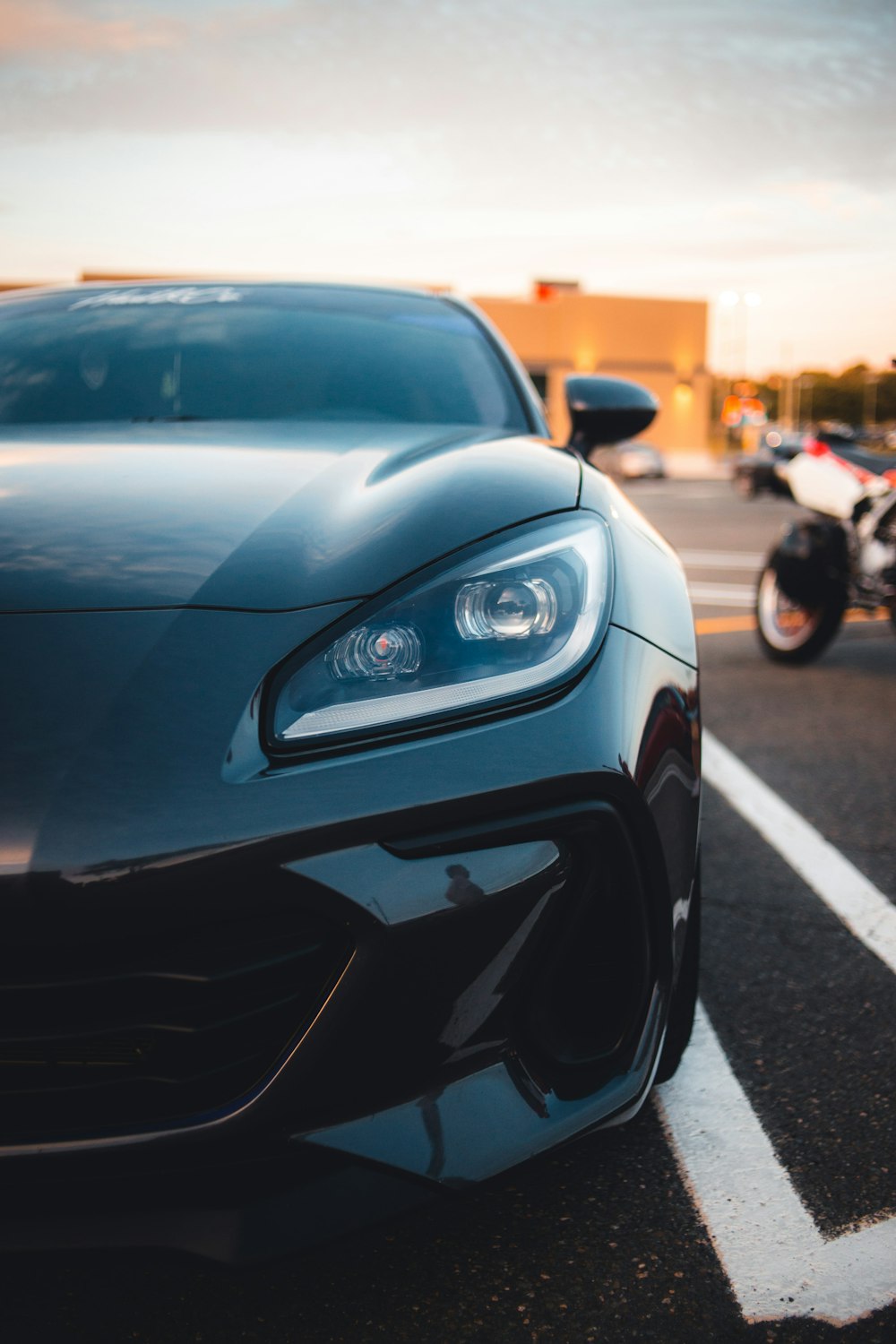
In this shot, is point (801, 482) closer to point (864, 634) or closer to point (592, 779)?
point (864, 634)

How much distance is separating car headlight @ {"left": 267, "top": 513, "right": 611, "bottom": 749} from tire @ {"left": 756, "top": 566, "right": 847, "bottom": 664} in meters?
4.21

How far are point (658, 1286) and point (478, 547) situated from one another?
94 cm

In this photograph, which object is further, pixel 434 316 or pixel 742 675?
pixel 742 675

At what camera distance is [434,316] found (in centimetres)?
296

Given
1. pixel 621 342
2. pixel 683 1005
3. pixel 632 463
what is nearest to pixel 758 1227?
pixel 683 1005

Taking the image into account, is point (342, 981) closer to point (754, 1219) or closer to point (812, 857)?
point (754, 1219)

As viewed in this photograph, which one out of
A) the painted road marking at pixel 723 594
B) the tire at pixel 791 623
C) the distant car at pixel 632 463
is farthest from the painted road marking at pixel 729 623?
the distant car at pixel 632 463

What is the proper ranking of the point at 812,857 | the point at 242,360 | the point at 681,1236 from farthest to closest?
the point at 812,857, the point at 242,360, the point at 681,1236

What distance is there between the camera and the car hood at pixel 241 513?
1439 millimetres

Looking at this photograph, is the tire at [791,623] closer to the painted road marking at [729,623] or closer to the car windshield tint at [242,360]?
the painted road marking at [729,623]

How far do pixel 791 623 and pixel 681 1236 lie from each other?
4.44m

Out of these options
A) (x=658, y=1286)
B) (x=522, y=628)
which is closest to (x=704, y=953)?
(x=658, y=1286)

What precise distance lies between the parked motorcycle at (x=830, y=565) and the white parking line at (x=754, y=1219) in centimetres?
334

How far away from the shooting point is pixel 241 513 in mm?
1610
